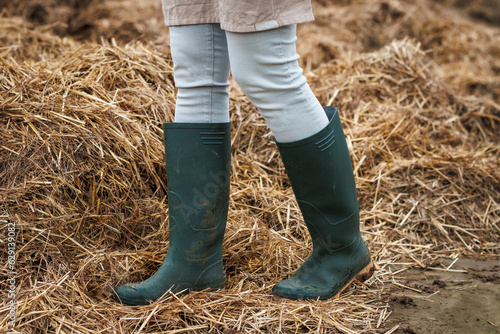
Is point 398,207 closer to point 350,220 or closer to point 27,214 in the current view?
point 350,220

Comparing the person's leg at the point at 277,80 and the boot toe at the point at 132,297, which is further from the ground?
the person's leg at the point at 277,80

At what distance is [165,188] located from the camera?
1.92 m

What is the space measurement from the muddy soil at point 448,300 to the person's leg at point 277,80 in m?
0.57

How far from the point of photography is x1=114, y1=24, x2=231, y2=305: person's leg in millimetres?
1421

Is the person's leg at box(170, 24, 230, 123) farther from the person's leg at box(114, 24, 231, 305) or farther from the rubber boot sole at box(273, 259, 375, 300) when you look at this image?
the rubber boot sole at box(273, 259, 375, 300)

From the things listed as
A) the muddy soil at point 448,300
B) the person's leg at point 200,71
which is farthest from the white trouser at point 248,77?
the muddy soil at point 448,300

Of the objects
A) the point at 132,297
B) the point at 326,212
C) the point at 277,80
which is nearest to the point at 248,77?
the point at 277,80

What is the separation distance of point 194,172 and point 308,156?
33 cm

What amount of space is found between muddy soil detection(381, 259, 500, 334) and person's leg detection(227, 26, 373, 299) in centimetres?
16

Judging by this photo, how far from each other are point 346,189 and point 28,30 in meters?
2.28

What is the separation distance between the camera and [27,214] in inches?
62.6

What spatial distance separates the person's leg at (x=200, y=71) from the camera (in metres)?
1.39

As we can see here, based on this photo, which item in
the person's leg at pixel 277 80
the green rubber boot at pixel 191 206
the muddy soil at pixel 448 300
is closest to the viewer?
the person's leg at pixel 277 80

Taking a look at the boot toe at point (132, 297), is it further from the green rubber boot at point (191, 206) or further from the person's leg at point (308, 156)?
the person's leg at point (308, 156)
